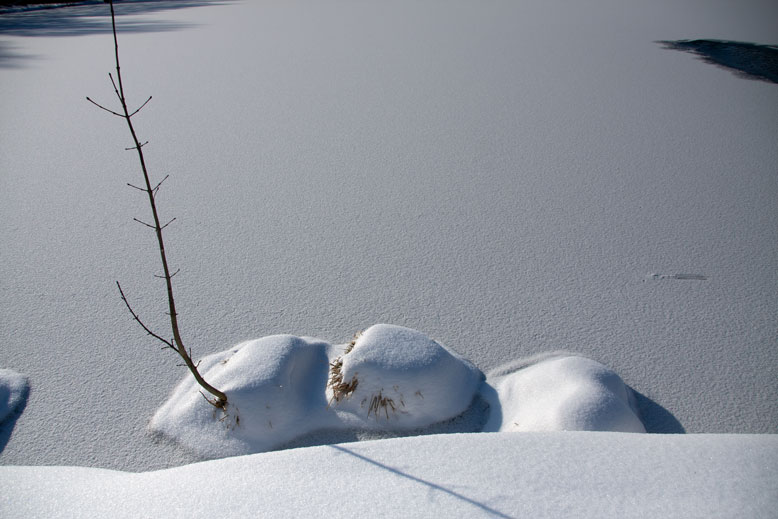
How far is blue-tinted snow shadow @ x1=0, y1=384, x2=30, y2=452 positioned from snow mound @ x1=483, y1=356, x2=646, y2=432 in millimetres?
1094

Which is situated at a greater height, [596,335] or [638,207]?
[638,207]

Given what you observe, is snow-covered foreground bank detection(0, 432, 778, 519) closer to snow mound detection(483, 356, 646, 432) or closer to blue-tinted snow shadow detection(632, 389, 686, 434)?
snow mound detection(483, 356, 646, 432)

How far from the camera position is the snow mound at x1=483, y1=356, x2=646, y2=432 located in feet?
3.92

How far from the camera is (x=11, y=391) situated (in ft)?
4.56

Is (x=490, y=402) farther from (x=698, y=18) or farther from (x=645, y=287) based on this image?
(x=698, y=18)

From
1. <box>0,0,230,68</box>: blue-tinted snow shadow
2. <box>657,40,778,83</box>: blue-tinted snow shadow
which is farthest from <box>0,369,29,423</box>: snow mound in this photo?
<box>657,40,778,83</box>: blue-tinted snow shadow

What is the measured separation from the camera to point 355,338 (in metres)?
1.51

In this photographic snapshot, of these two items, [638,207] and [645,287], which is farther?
[638,207]

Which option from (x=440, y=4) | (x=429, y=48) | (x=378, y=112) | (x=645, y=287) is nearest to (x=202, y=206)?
(x=378, y=112)

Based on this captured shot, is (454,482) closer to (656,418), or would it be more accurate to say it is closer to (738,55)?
(656,418)

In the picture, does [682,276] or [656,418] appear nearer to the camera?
[656,418]

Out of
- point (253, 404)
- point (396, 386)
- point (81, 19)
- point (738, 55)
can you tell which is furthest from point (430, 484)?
point (81, 19)

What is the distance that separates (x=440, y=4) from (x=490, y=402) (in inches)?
300

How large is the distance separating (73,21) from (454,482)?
820 centimetres
